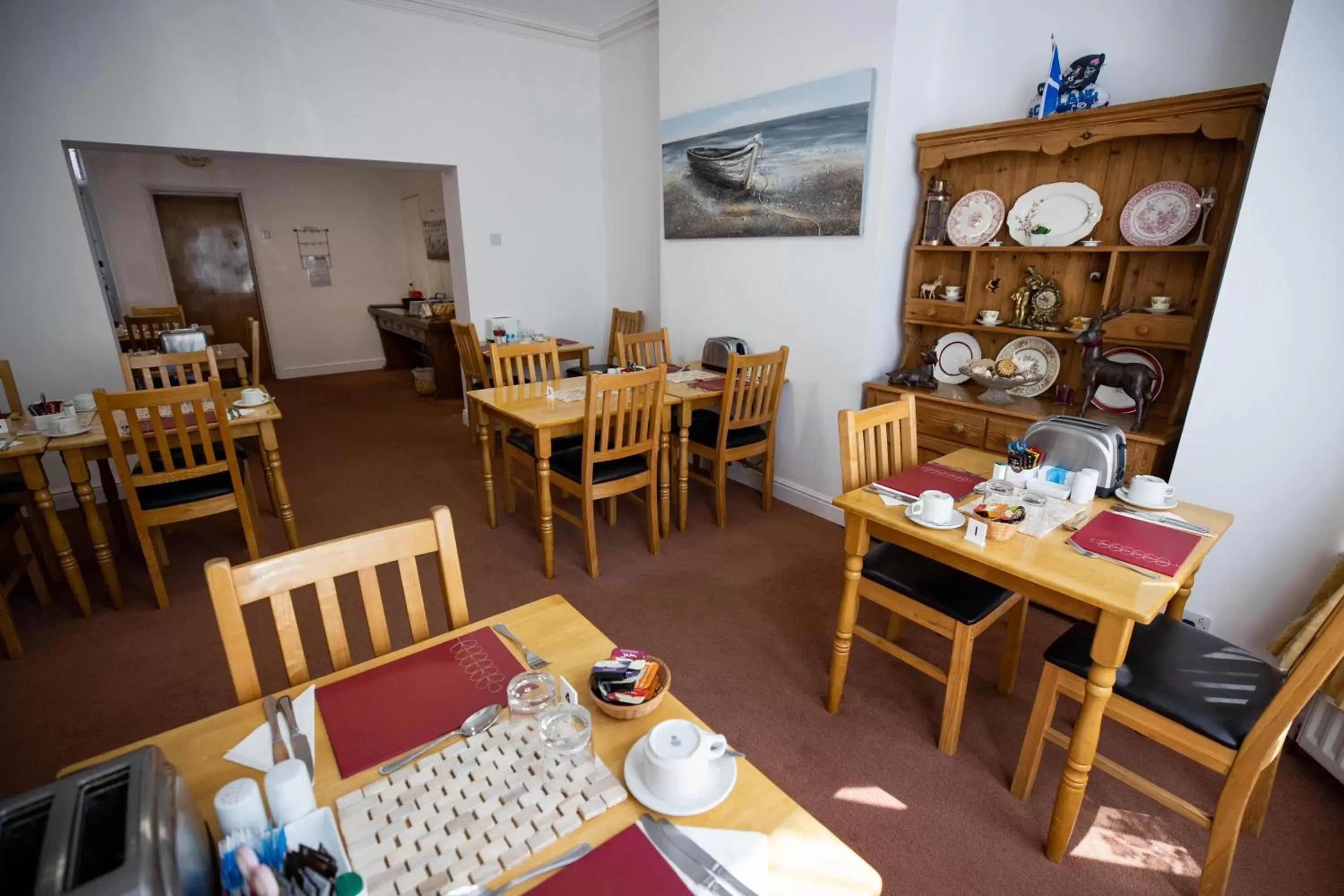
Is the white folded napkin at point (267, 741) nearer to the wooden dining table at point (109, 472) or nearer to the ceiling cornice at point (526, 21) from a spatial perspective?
the wooden dining table at point (109, 472)

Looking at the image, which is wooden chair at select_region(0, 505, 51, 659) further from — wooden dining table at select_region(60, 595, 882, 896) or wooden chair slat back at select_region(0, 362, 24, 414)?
wooden dining table at select_region(60, 595, 882, 896)

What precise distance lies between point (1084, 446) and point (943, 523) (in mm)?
550

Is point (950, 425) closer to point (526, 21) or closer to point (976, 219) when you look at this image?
point (976, 219)

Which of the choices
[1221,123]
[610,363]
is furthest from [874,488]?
[610,363]

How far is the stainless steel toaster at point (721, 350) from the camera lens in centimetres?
341

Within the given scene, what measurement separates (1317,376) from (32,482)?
13.8ft

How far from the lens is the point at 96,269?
10.8 ft

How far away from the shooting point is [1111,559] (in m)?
1.37

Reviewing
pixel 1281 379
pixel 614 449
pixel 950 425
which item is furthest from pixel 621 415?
pixel 1281 379

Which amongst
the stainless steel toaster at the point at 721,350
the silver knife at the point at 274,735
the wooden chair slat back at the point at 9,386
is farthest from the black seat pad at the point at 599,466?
the wooden chair slat back at the point at 9,386

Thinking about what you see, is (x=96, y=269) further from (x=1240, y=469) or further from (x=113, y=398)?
(x=1240, y=469)

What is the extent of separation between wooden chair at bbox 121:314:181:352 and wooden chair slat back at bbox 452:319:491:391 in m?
1.99

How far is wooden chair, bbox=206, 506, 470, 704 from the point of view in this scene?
1.02 metres

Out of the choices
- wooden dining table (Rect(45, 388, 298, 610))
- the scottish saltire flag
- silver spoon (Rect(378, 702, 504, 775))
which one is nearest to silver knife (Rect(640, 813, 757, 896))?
silver spoon (Rect(378, 702, 504, 775))
